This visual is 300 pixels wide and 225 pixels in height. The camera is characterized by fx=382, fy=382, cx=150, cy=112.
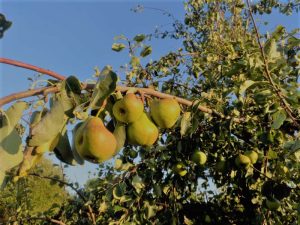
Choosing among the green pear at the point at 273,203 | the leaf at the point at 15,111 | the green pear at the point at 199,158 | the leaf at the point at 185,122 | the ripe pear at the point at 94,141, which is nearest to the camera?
the leaf at the point at 15,111

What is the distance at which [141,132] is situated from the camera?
1.24 meters

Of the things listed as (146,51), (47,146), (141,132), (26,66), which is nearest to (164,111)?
(141,132)

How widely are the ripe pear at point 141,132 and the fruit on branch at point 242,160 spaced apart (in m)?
1.20

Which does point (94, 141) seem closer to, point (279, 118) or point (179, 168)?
point (279, 118)

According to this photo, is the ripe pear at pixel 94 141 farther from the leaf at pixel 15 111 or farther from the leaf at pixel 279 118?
the leaf at pixel 279 118

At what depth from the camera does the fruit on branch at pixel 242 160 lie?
2.32m

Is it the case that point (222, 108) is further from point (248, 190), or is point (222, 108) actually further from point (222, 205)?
point (222, 205)

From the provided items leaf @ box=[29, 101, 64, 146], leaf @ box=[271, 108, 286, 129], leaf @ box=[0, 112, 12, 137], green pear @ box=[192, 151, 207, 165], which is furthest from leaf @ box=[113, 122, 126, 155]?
green pear @ box=[192, 151, 207, 165]

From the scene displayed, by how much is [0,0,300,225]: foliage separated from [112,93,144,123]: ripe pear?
0.05 m

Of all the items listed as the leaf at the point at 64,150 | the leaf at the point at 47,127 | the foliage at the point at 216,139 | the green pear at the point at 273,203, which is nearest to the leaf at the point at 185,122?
the foliage at the point at 216,139

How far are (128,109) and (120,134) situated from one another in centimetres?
12

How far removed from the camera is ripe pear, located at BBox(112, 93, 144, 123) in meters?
1.16

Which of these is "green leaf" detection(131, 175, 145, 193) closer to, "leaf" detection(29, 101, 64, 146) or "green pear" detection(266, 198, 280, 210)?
"green pear" detection(266, 198, 280, 210)

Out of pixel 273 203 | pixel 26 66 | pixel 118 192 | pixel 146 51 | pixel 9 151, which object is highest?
pixel 146 51
